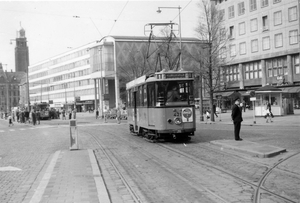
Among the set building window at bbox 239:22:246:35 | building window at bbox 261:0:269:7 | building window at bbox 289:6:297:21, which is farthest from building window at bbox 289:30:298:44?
building window at bbox 239:22:246:35

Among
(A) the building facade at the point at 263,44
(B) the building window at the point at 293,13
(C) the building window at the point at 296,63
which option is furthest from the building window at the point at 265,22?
(C) the building window at the point at 296,63

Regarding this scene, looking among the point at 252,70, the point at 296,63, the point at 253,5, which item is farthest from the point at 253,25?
the point at 296,63

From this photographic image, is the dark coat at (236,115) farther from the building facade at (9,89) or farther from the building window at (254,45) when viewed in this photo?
the building facade at (9,89)

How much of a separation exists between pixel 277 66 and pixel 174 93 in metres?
41.0

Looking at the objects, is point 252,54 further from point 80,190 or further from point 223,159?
point 80,190

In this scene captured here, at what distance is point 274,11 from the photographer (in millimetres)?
51531

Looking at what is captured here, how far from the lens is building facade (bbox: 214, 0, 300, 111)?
50.3m

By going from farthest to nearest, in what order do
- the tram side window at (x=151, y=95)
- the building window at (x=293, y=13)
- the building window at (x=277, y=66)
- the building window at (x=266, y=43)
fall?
the building window at (x=266, y=43), the building window at (x=277, y=66), the building window at (x=293, y=13), the tram side window at (x=151, y=95)

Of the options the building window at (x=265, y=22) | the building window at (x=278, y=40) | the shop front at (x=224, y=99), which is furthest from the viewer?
the shop front at (x=224, y=99)

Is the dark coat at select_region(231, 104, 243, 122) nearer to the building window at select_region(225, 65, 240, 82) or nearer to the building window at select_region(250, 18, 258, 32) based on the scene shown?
the building window at select_region(250, 18, 258, 32)

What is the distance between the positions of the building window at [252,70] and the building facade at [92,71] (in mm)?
9891

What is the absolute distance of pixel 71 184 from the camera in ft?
27.0

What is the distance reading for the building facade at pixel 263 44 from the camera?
5031 cm

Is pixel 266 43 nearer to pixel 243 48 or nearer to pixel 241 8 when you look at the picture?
pixel 243 48
